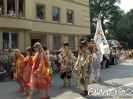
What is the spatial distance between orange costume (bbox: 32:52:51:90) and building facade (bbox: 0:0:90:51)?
15.5 meters

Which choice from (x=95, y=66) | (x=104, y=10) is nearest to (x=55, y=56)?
(x=95, y=66)

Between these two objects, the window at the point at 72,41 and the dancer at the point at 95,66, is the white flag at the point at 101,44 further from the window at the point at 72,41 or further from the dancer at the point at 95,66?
the window at the point at 72,41

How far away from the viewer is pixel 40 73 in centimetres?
1257

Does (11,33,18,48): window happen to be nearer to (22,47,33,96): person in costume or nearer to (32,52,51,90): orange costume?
(22,47,33,96): person in costume

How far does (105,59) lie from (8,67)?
443 inches

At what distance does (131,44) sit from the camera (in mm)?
87688

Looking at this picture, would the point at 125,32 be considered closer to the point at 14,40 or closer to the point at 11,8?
the point at 14,40

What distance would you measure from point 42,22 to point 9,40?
202 inches

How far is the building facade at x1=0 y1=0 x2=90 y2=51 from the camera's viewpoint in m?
28.8

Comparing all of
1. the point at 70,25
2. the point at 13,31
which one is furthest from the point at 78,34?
the point at 13,31

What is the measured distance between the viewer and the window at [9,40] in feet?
94.7

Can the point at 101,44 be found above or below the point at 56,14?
below

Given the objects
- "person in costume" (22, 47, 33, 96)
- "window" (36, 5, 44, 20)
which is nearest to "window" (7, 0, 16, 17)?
"window" (36, 5, 44, 20)

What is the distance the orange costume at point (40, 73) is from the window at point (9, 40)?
16.4 m
